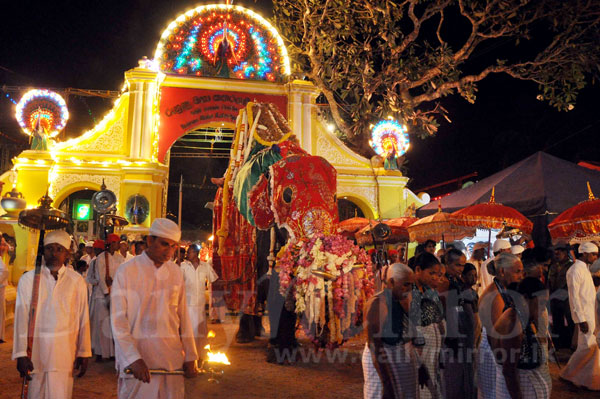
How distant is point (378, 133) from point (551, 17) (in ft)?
18.6

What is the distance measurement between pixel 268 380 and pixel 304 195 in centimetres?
231

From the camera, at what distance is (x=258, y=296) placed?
Result: 320 inches

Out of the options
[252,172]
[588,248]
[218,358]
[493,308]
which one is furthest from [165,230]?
[588,248]

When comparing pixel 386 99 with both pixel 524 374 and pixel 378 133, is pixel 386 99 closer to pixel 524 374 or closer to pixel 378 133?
pixel 378 133

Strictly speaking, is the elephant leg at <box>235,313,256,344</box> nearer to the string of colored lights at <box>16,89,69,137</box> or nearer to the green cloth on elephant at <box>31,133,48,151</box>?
the green cloth on elephant at <box>31,133,48,151</box>

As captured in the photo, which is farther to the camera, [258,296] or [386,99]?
[386,99]

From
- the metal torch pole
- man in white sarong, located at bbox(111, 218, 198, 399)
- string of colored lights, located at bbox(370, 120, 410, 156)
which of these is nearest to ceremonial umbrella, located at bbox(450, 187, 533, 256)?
string of colored lights, located at bbox(370, 120, 410, 156)

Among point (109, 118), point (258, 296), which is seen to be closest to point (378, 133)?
point (109, 118)

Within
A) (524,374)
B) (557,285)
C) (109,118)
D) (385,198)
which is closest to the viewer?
(524,374)

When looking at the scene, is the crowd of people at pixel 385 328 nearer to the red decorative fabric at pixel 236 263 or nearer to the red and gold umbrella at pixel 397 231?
the red decorative fabric at pixel 236 263

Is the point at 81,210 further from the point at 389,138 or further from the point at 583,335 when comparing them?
the point at 583,335

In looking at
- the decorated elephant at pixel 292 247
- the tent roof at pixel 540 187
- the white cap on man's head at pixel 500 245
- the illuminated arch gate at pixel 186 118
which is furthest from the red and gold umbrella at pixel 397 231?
the white cap on man's head at pixel 500 245

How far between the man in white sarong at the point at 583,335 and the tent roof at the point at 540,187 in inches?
124

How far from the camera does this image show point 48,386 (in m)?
4.21
